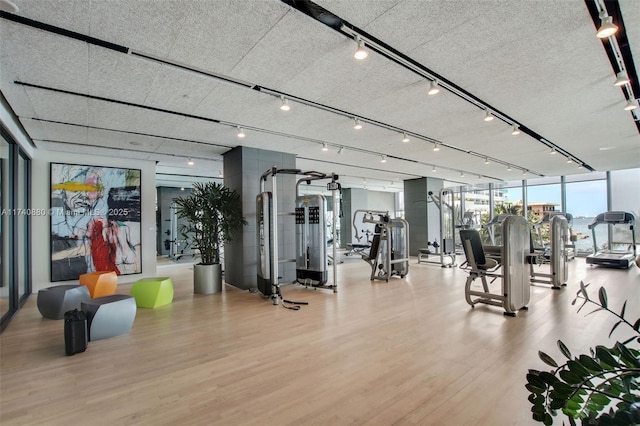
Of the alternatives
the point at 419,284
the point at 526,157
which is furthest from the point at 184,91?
the point at 526,157

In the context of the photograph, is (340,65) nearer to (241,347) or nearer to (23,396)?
(241,347)

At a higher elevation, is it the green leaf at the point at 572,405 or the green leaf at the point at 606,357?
the green leaf at the point at 606,357

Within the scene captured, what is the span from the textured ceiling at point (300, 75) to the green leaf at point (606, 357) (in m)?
2.32

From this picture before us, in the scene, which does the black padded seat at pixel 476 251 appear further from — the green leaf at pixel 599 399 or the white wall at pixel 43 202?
the white wall at pixel 43 202

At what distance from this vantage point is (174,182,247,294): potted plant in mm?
5965

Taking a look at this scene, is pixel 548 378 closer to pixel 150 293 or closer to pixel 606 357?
pixel 606 357

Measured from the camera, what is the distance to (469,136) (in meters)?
5.84

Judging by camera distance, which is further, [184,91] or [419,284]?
[419,284]

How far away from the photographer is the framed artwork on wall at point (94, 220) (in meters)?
6.36

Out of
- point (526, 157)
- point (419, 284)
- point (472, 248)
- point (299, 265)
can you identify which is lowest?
point (419, 284)

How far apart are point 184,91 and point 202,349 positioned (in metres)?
2.93

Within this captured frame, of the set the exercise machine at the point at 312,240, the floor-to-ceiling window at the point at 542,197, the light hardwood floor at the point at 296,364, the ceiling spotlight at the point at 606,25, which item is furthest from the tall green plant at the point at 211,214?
the floor-to-ceiling window at the point at 542,197

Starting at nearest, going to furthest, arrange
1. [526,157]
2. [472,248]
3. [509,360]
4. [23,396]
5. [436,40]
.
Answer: [23,396] → [436,40] → [509,360] → [472,248] → [526,157]

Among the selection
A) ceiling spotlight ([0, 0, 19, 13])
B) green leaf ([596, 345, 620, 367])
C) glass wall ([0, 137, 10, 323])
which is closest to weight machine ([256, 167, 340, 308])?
ceiling spotlight ([0, 0, 19, 13])
